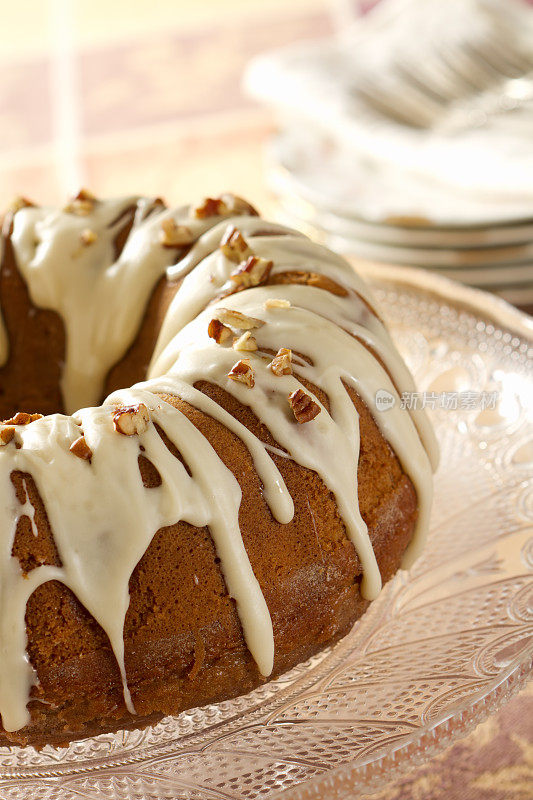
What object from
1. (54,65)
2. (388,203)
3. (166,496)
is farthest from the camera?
(54,65)

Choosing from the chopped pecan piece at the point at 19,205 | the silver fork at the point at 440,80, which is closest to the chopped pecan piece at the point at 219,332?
the chopped pecan piece at the point at 19,205

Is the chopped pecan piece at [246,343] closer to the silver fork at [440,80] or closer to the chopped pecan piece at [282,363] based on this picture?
the chopped pecan piece at [282,363]

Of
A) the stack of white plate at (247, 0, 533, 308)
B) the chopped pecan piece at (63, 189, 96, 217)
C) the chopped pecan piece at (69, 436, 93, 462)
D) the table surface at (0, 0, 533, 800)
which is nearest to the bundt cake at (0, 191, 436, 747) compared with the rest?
the chopped pecan piece at (69, 436, 93, 462)

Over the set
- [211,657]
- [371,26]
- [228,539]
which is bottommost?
[211,657]

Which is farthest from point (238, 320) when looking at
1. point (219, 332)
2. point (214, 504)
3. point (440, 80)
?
point (440, 80)

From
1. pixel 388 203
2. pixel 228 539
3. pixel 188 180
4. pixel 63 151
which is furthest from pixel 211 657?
pixel 63 151

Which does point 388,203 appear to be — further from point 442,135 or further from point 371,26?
point 371,26
